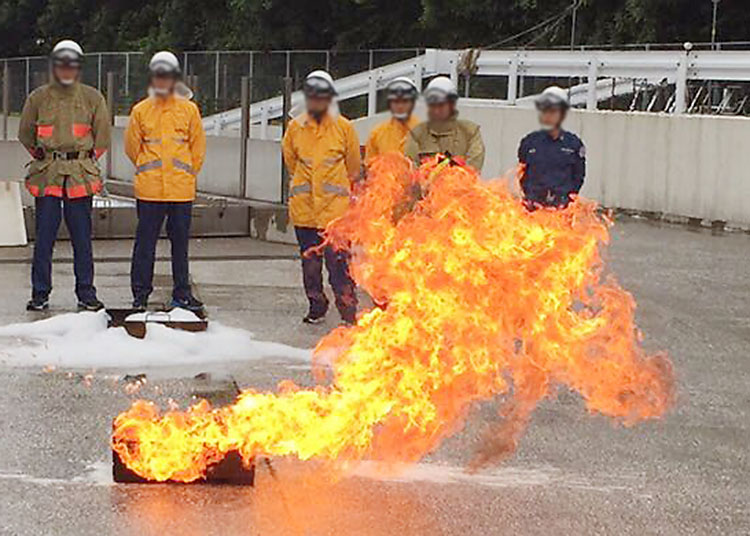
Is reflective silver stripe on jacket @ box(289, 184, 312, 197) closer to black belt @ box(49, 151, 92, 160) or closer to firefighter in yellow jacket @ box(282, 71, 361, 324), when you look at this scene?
firefighter in yellow jacket @ box(282, 71, 361, 324)

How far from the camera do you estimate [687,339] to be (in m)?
9.78

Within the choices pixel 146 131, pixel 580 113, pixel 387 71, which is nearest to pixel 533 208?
pixel 146 131

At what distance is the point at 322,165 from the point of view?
31.4ft

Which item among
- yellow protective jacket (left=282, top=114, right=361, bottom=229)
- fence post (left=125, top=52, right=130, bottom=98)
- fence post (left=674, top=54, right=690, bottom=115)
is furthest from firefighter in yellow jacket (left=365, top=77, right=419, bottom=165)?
fence post (left=125, top=52, right=130, bottom=98)

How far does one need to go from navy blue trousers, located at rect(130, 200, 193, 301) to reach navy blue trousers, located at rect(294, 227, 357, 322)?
0.86 meters

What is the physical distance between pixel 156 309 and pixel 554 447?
4.17 metres

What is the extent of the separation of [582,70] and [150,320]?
46.9 ft

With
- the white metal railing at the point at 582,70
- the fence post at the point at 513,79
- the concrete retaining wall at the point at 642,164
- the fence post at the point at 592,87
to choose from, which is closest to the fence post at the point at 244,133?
the concrete retaining wall at the point at 642,164

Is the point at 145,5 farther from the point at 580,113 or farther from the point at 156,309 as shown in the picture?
the point at 156,309

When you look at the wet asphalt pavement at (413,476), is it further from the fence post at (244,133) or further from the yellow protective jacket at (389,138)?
the fence post at (244,133)

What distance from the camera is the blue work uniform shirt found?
10.4 m

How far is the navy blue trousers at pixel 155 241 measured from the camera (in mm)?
9828

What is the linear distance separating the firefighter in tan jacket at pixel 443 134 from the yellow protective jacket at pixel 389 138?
0.11 metres

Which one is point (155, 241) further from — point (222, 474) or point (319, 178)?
point (222, 474)
